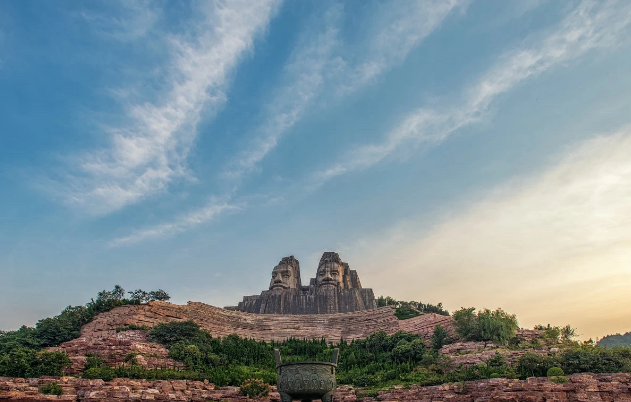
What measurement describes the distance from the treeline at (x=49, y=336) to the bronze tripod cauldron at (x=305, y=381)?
11.1 metres

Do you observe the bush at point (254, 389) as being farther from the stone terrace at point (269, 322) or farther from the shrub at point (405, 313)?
the shrub at point (405, 313)

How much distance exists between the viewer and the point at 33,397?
13.2 m

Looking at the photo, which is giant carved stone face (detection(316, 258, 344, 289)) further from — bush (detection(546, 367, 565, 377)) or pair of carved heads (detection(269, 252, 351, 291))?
bush (detection(546, 367, 565, 377))

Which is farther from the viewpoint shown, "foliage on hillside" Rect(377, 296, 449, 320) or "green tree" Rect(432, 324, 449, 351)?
"foliage on hillside" Rect(377, 296, 449, 320)

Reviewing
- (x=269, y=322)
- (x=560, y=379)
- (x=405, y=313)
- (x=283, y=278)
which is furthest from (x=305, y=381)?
(x=283, y=278)

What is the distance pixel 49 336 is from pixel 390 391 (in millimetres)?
19621

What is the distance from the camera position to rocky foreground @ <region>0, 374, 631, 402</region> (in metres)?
12.9

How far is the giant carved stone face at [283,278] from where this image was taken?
4678cm

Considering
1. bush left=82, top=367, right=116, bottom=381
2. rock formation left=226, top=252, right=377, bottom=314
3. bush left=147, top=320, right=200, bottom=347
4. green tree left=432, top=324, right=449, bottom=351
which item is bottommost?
bush left=82, top=367, right=116, bottom=381

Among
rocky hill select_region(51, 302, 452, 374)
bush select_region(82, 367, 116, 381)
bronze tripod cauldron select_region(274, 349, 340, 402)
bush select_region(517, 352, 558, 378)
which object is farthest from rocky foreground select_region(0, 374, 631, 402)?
bronze tripod cauldron select_region(274, 349, 340, 402)

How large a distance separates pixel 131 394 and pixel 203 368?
21.4ft

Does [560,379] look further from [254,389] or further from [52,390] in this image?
[52,390]

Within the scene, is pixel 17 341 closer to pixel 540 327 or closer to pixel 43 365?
pixel 43 365

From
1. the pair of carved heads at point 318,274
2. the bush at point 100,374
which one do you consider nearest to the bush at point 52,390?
the bush at point 100,374
